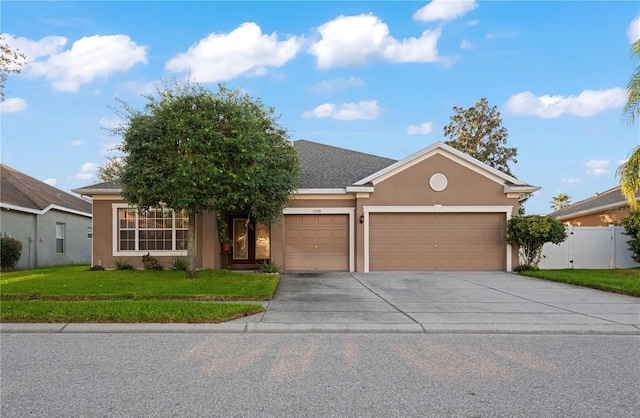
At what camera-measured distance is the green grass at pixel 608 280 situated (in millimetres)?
11112

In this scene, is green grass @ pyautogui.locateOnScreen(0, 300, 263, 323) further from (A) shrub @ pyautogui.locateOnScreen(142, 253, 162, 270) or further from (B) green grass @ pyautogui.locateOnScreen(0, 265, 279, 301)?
(A) shrub @ pyautogui.locateOnScreen(142, 253, 162, 270)

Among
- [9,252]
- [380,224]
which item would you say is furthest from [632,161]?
[9,252]

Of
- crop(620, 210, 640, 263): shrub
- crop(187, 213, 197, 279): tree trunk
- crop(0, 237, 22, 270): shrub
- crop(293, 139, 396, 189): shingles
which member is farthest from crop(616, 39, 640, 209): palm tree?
crop(0, 237, 22, 270): shrub

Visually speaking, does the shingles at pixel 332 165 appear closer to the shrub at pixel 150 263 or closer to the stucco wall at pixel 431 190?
the stucco wall at pixel 431 190

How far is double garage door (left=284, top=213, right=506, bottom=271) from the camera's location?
52.9 ft

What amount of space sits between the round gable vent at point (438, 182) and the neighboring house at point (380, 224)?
37 millimetres

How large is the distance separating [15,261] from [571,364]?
19.9 meters

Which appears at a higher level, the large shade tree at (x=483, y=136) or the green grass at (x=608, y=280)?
the large shade tree at (x=483, y=136)

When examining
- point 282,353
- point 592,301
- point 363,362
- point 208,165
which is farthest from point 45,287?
point 592,301

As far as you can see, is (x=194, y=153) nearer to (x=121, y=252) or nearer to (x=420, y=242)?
(x=121, y=252)

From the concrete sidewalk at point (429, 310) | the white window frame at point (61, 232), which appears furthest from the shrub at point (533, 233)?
the white window frame at point (61, 232)

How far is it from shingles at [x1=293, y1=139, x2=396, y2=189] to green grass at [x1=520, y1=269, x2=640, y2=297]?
7.33 metres

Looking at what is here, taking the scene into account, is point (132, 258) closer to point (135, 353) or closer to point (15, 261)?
point (15, 261)

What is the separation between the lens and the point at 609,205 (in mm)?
20750
